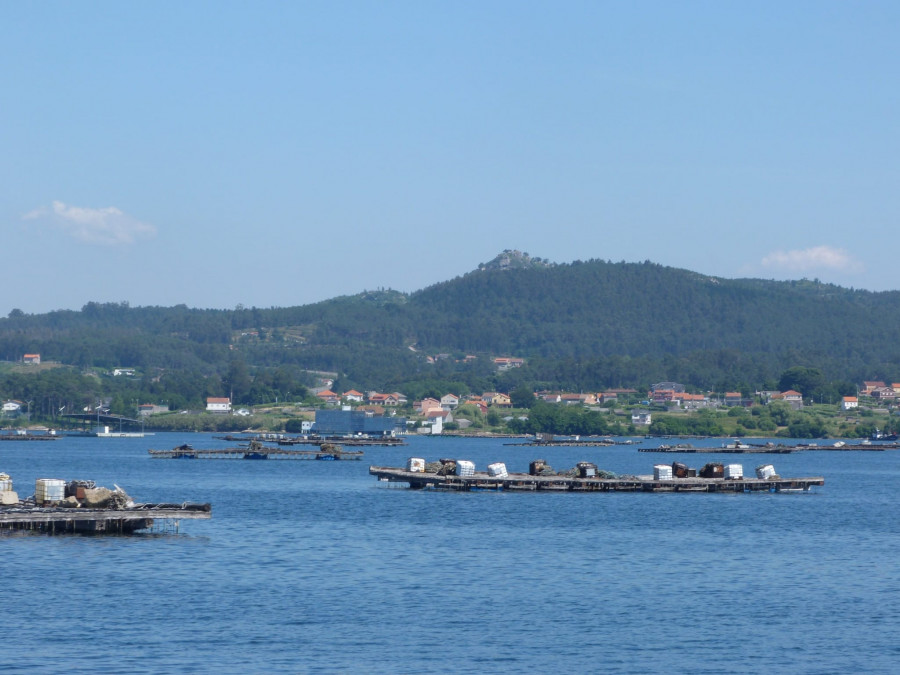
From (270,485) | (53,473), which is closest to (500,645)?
(270,485)

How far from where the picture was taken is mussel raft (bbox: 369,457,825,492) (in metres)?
100

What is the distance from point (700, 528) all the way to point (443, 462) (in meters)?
35.6

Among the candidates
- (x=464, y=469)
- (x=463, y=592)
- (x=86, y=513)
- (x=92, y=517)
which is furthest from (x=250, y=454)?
(x=463, y=592)

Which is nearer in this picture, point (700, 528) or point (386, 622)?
point (386, 622)

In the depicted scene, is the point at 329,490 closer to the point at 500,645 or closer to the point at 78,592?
the point at 78,592

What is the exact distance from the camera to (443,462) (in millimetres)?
105562

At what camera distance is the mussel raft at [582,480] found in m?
100

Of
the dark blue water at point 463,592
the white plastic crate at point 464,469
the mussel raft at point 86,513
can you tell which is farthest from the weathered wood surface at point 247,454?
the mussel raft at point 86,513

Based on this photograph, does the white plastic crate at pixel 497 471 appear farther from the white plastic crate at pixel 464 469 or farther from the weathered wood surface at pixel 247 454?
the weathered wood surface at pixel 247 454

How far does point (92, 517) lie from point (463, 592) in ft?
73.1

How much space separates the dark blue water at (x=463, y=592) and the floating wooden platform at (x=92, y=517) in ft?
3.66

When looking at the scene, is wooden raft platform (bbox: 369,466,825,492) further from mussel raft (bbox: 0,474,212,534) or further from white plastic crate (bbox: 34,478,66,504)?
white plastic crate (bbox: 34,478,66,504)

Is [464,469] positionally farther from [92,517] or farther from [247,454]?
[247,454]

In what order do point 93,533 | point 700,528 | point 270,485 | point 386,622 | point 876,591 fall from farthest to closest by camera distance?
point 270,485 < point 700,528 < point 93,533 < point 876,591 < point 386,622
